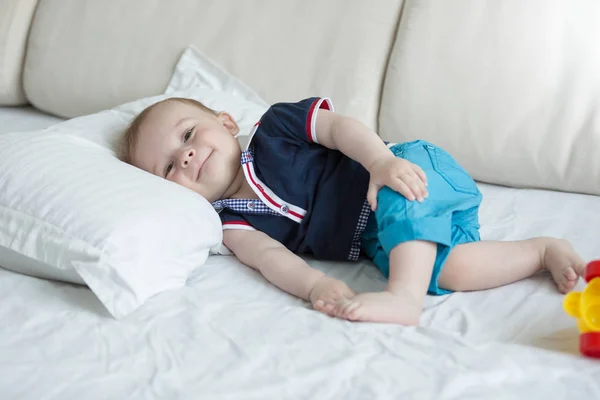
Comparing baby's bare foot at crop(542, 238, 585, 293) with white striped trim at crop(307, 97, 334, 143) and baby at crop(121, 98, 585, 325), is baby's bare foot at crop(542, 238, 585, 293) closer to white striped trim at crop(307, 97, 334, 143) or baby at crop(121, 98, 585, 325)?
baby at crop(121, 98, 585, 325)

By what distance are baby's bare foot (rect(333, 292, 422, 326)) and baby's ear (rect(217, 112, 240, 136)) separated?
57 centimetres

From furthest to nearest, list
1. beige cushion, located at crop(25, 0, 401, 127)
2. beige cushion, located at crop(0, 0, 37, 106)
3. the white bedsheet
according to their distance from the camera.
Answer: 1. beige cushion, located at crop(0, 0, 37, 106)
2. beige cushion, located at crop(25, 0, 401, 127)
3. the white bedsheet

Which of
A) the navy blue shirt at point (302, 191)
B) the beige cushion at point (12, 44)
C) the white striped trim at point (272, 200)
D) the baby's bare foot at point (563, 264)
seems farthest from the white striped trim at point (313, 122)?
the beige cushion at point (12, 44)

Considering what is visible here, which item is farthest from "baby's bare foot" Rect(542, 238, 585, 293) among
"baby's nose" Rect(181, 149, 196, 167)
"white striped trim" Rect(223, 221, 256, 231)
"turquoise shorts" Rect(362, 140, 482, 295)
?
"baby's nose" Rect(181, 149, 196, 167)

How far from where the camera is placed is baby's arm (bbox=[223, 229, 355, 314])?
3.53 feet

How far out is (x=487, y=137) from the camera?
1504 millimetres

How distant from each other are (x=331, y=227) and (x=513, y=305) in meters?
0.35

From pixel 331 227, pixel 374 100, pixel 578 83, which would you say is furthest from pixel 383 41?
pixel 331 227

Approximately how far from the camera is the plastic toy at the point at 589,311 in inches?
34.8

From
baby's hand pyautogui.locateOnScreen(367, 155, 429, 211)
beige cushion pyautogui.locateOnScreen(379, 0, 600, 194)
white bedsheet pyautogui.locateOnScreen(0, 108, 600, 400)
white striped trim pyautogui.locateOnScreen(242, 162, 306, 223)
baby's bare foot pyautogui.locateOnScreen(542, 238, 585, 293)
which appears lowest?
white bedsheet pyautogui.locateOnScreen(0, 108, 600, 400)

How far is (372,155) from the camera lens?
1.18 m

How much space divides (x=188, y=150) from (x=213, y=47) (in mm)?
565

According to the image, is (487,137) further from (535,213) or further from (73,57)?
(73,57)

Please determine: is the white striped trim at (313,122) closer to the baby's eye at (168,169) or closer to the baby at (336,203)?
the baby at (336,203)
